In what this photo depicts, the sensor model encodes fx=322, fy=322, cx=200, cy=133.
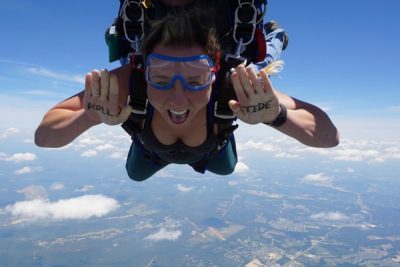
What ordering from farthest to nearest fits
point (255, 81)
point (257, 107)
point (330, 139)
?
point (330, 139) < point (257, 107) < point (255, 81)

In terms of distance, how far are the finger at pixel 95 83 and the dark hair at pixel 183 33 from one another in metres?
0.75

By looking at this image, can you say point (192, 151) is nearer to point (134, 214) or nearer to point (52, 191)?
point (134, 214)

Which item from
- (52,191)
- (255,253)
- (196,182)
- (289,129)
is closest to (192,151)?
(289,129)

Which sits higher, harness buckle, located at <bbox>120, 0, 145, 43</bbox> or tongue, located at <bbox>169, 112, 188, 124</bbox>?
harness buckle, located at <bbox>120, 0, 145, 43</bbox>

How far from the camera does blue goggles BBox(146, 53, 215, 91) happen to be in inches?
97.7

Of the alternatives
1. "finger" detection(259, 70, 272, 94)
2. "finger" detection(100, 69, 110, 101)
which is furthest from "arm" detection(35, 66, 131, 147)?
"finger" detection(259, 70, 272, 94)

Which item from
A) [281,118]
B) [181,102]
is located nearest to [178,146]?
[181,102]

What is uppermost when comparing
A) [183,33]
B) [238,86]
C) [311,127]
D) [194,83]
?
[183,33]

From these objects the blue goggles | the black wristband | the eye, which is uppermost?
the blue goggles

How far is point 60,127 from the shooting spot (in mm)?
2881

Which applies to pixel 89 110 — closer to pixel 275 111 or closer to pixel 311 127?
pixel 275 111

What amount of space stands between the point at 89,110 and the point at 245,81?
3.54ft

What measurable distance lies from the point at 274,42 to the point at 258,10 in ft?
2.33

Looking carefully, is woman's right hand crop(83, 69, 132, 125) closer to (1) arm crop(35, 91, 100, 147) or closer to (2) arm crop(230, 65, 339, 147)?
(1) arm crop(35, 91, 100, 147)
